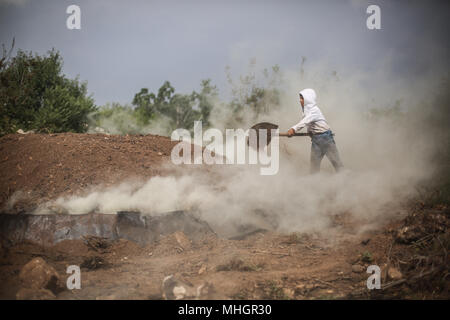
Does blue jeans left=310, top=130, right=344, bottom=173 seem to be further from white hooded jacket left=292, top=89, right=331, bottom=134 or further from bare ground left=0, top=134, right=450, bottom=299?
bare ground left=0, top=134, right=450, bottom=299

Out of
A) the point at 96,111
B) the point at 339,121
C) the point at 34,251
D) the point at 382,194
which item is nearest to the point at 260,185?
the point at 382,194

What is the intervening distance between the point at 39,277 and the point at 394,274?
358cm

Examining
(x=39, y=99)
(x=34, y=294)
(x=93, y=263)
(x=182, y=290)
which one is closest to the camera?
(x=34, y=294)

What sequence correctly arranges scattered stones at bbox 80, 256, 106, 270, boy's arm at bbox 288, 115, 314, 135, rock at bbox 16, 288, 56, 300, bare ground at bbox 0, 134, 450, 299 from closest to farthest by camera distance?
rock at bbox 16, 288, 56, 300
bare ground at bbox 0, 134, 450, 299
scattered stones at bbox 80, 256, 106, 270
boy's arm at bbox 288, 115, 314, 135

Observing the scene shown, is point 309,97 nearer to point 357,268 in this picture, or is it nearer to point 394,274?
point 357,268

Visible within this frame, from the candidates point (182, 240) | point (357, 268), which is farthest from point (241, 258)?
point (357, 268)

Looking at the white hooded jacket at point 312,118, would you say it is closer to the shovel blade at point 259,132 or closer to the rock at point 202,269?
the shovel blade at point 259,132

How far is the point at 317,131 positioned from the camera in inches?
223

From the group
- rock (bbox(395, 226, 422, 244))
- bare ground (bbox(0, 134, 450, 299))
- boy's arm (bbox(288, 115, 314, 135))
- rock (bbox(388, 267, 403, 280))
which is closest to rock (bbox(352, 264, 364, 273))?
bare ground (bbox(0, 134, 450, 299))

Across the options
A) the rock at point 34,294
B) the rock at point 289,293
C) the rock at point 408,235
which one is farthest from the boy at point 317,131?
the rock at point 34,294

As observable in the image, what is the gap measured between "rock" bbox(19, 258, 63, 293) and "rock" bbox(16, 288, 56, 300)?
13cm

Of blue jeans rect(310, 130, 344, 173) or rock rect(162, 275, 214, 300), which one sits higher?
blue jeans rect(310, 130, 344, 173)

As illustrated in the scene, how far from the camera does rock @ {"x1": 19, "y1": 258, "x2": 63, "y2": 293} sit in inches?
116
